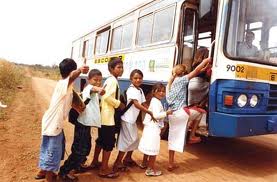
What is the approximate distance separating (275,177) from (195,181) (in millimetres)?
1280

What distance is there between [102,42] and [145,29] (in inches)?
146

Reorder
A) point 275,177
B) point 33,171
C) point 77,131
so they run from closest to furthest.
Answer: point 77,131 → point 33,171 → point 275,177

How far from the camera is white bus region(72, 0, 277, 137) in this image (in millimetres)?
4891

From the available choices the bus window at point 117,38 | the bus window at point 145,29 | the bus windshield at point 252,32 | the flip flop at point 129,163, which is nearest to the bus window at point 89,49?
the bus window at point 117,38

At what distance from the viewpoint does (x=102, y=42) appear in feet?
36.0

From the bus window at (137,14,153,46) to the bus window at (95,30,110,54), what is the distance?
8.98ft

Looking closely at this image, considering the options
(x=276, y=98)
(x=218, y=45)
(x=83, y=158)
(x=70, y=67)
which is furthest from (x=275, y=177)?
(x=70, y=67)

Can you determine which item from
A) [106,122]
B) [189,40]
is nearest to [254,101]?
[189,40]

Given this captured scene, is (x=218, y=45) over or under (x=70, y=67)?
over

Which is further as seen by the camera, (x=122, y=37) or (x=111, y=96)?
(x=122, y=37)

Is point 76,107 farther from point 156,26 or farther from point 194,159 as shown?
point 156,26

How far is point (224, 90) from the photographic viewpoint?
4898 mm

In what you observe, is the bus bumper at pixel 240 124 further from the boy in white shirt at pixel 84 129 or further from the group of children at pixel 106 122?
the boy in white shirt at pixel 84 129

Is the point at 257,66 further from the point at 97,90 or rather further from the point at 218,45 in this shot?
the point at 97,90
